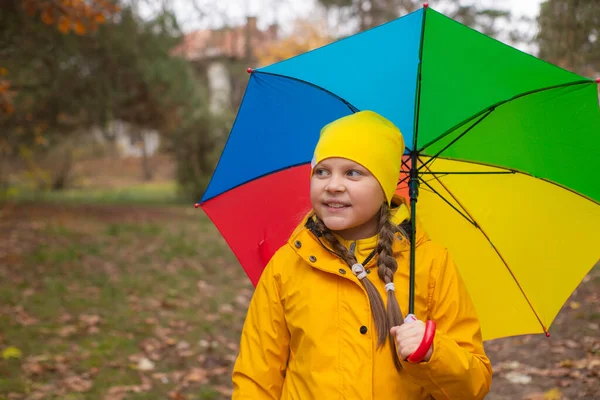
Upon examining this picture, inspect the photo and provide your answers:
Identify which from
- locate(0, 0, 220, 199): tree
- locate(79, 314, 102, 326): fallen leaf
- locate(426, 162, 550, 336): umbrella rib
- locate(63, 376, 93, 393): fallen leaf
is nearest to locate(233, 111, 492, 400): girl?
locate(426, 162, 550, 336): umbrella rib

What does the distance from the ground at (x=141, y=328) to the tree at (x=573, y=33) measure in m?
2.20

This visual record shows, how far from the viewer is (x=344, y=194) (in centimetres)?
227

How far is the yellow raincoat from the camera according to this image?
7.09ft

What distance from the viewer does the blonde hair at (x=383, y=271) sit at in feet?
7.19

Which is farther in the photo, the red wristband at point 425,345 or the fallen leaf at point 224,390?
the fallen leaf at point 224,390

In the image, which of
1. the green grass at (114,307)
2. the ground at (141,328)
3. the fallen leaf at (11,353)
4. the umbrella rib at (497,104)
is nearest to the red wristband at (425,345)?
the umbrella rib at (497,104)

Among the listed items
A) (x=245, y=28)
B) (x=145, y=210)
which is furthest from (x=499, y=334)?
(x=245, y=28)

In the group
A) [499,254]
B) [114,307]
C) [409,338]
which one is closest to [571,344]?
[499,254]

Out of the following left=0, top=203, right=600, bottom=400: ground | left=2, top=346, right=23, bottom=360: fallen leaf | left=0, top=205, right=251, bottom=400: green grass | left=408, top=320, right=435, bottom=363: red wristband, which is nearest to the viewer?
left=408, top=320, right=435, bottom=363: red wristband

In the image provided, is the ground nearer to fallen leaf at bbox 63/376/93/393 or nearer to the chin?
fallen leaf at bbox 63/376/93/393

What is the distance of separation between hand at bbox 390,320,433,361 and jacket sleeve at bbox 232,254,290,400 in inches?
18.4

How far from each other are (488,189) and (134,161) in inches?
1467

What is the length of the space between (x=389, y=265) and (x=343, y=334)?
0.93 feet

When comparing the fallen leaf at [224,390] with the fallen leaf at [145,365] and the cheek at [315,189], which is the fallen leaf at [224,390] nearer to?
the fallen leaf at [145,365]
